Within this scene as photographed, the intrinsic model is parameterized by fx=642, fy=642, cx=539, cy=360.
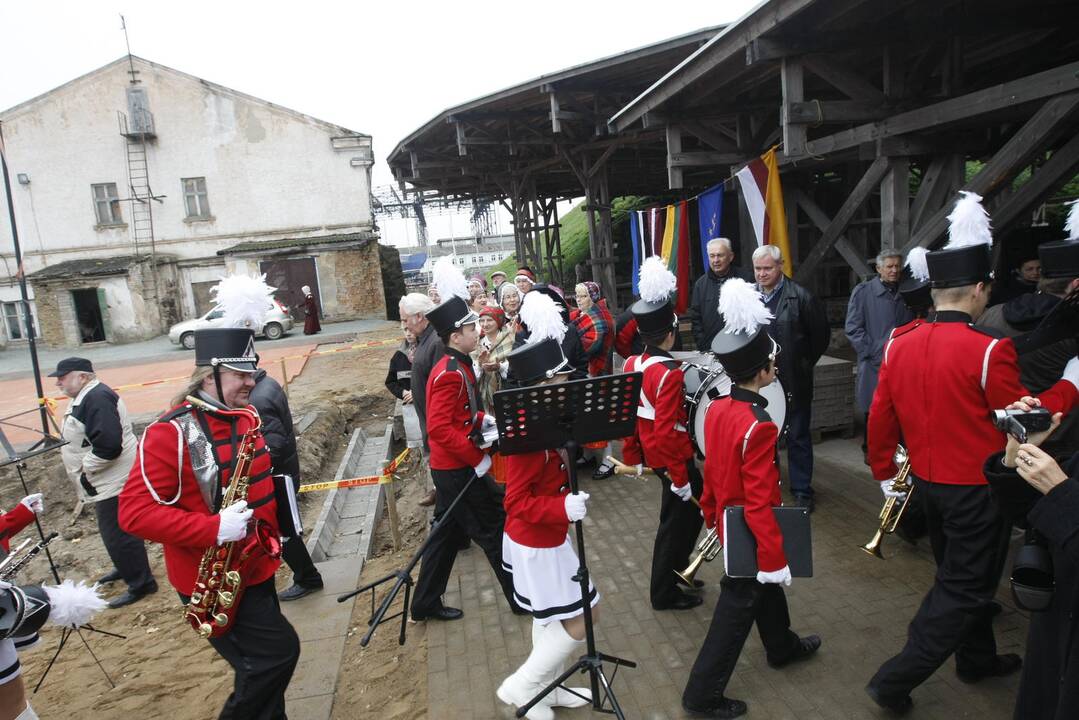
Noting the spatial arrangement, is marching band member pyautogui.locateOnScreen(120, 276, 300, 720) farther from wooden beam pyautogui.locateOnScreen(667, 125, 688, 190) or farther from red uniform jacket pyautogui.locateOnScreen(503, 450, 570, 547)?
wooden beam pyautogui.locateOnScreen(667, 125, 688, 190)

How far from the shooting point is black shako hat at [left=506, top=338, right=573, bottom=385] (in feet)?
10.4

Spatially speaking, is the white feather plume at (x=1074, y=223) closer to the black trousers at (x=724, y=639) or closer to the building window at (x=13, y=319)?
the black trousers at (x=724, y=639)

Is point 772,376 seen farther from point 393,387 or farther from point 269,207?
point 269,207

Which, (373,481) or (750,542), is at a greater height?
(750,542)

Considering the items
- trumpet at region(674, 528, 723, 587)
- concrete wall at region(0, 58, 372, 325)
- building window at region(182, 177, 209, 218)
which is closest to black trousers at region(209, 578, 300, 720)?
trumpet at region(674, 528, 723, 587)

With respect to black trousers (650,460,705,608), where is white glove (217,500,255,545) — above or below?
above

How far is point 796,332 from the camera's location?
5.12 m

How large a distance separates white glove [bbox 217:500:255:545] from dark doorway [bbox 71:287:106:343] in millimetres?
28051

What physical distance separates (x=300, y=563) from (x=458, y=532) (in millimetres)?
1463

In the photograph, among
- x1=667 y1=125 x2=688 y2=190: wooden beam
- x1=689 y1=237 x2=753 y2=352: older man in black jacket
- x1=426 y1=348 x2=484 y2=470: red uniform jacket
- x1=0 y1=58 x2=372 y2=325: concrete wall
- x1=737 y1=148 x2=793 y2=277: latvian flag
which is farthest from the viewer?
x1=0 y1=58 x2=372 y2=325: concrete wall

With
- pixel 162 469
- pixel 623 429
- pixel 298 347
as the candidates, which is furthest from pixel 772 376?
pixel 298 347

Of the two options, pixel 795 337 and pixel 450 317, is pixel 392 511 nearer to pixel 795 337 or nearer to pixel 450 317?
pixel 450 317

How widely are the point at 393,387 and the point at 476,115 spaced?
6240 millimetres

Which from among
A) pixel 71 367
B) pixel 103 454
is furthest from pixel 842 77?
pixel 103 454
